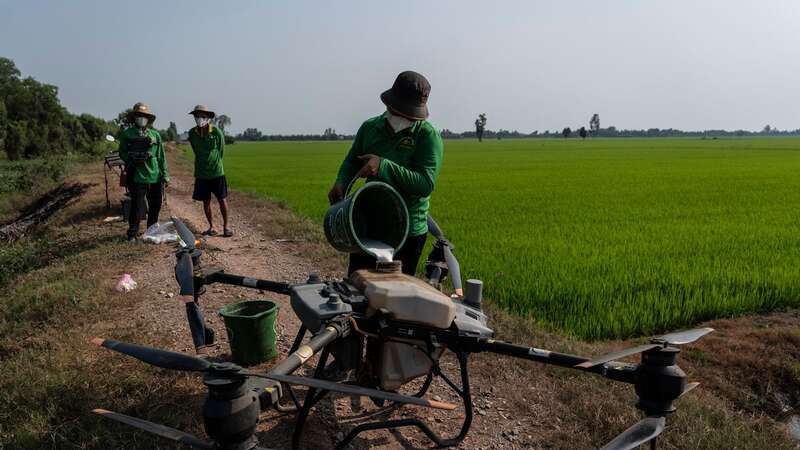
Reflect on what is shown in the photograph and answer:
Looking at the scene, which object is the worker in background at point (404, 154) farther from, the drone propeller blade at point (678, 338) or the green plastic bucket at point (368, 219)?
the drone propeller blade at point (678, 338)

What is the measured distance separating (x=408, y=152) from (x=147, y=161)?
545 centimetres

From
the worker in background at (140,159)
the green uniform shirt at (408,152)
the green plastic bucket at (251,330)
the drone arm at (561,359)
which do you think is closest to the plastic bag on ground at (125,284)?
the worker in background at (140,159)

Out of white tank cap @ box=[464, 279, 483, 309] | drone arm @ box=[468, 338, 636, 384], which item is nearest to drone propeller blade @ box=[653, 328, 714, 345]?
drone arm @ box=[468, 338, 636, 384]

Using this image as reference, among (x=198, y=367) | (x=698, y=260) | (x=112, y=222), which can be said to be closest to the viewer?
(x=198, y=367)

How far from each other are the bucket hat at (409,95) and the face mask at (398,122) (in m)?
0.08

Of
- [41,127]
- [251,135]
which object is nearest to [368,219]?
[41,127]

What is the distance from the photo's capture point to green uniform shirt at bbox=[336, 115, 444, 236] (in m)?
2.82

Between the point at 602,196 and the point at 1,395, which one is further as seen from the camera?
the point at 602,196

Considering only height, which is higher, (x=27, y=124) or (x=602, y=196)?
(x=27, y=124)

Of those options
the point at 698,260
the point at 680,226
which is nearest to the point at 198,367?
the point at 698,260

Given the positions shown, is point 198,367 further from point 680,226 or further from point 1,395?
point 680,226

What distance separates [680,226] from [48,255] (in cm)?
1076

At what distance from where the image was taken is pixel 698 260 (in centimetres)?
712

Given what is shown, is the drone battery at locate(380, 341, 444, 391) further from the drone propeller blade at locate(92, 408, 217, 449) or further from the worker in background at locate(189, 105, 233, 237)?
the worker in background at locate(189, 105, 233, 237)
